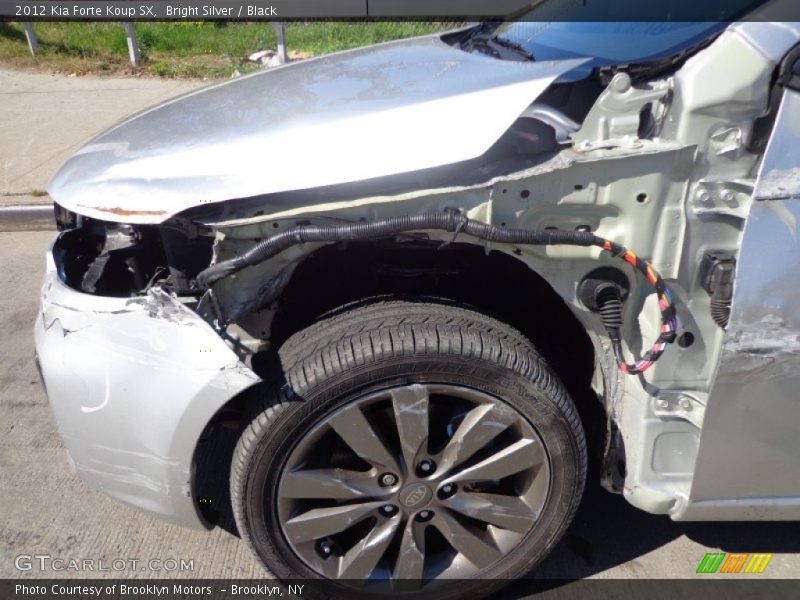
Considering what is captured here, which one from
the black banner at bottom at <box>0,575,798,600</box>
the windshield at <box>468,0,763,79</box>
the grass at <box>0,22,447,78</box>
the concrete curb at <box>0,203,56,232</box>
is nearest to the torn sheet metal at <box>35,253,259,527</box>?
the black banner at bottom at <box>0,575,798,600</box>

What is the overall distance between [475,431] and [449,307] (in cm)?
36

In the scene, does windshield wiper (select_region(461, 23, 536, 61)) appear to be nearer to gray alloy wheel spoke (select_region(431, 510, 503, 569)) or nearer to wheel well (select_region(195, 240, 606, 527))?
wheel well (select_region(195, 240, 606, 527))

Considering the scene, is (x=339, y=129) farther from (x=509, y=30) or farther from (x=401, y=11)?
(x=401, y=11)

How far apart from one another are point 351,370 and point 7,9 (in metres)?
10.6

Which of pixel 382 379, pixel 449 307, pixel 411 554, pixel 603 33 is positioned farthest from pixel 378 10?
pixel 411 554

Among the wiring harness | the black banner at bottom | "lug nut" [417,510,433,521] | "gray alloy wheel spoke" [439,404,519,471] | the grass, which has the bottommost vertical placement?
the grass

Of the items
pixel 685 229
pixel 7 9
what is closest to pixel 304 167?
pixel 685 229

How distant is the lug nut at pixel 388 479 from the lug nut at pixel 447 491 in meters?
0.15

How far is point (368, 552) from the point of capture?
2.08 m

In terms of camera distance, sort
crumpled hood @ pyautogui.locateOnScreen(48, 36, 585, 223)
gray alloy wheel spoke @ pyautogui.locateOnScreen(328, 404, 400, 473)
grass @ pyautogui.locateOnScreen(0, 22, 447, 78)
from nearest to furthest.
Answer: crumpled hood @ pyautogui.locateOnScreen(48, 36, 585, 223), gray alloy wheel spoke @ pyautogui.locateOnScreen(328, 404, 400, 473), grass @ pyautogui.locateOnScreen(0, 22, 447, 78)

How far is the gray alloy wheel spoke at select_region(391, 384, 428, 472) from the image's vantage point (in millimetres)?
1912

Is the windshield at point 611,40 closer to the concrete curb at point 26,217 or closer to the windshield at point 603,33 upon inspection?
the windshield at point 603,33

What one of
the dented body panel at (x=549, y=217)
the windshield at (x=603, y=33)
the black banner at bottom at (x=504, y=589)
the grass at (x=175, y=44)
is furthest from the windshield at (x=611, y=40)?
the grass at (x=175, y=44)

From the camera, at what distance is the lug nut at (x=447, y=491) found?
81.2 inches
